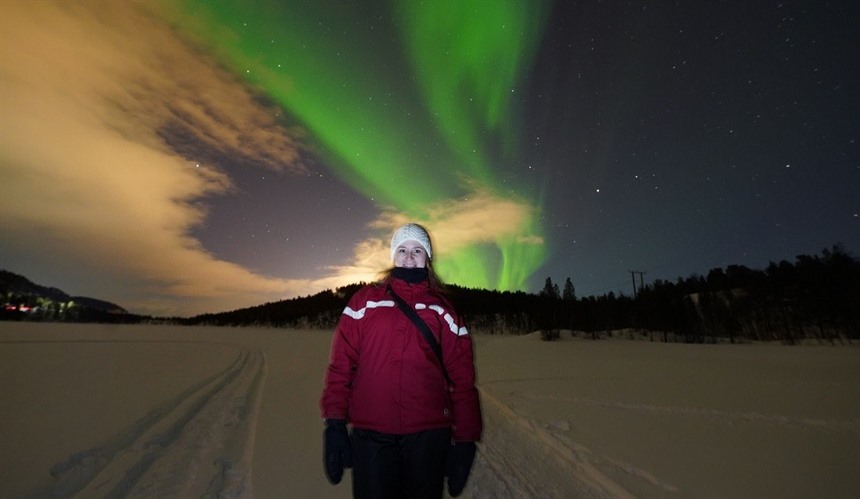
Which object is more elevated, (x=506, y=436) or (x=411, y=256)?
(x=411, y=256)

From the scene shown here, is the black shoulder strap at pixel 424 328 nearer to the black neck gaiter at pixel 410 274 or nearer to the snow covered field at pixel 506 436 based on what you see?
the black neck gaiter at pixel 410 274

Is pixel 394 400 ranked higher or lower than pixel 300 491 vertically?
higher

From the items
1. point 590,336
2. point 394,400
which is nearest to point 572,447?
point 394,400

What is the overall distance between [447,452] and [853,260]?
59.5 metres

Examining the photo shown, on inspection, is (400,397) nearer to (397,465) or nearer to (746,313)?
(397,465)

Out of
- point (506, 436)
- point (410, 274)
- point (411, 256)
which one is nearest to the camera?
point (410, 274)

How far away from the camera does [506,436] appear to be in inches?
231

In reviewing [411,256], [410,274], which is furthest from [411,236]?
[410,274]

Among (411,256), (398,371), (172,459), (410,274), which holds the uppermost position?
(411,256)

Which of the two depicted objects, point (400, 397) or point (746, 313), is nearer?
point (400, 397)

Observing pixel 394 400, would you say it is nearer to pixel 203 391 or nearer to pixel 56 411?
pixel 56 411

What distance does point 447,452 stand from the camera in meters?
2.36

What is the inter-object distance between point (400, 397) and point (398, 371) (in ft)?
0.45

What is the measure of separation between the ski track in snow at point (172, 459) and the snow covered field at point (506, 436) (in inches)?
0.8
